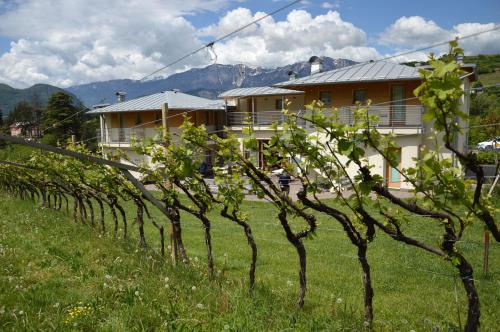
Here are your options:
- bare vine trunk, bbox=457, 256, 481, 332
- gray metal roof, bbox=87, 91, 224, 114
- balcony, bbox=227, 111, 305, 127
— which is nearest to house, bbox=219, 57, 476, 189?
balcony, bbox=227, 111, 305, 127

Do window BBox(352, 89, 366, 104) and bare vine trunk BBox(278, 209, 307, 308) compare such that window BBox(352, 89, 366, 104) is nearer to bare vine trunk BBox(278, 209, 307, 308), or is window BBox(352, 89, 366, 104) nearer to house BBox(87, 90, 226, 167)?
house BBox(87, 90, 226, 167)

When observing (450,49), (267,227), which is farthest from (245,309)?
(267,227)

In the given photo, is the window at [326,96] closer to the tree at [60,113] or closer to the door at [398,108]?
the door at [398,108]

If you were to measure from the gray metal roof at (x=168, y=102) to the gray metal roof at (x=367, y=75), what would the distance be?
8473 mm

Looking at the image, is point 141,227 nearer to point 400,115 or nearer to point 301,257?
point 301,257

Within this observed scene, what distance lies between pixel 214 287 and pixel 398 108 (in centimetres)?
1912

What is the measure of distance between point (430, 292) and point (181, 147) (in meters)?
4.50

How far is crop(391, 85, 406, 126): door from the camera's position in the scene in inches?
848

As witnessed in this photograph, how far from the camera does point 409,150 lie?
68.5ft

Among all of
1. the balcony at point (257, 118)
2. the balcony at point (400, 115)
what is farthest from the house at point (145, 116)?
the balcony at point (400, 115)

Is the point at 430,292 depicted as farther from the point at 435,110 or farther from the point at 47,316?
the point at 47,316

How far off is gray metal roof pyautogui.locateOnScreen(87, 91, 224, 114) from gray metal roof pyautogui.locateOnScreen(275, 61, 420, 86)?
847cm

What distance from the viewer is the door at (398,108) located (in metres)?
21.5

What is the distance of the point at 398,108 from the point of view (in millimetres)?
21719
